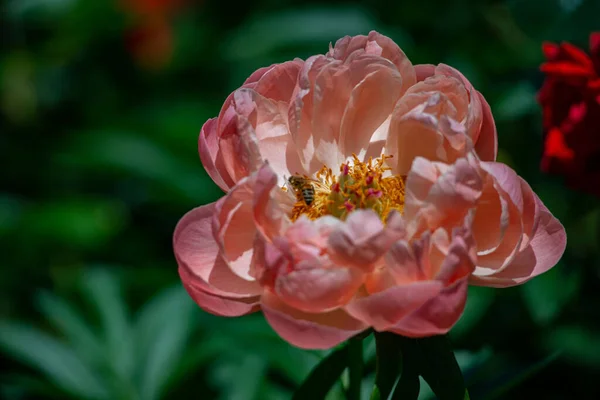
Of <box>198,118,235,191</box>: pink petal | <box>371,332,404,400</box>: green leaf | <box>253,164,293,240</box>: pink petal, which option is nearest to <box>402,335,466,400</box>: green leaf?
<box>371,332,404,400</box>: green leaf

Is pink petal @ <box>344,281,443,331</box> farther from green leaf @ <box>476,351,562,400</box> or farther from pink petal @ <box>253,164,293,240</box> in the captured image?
green leaf @ <box>476,351,562,400</box>

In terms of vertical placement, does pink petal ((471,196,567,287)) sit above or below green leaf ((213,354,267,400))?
above

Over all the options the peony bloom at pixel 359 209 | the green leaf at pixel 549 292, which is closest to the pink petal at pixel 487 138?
the peony bloom at pixel 359 209

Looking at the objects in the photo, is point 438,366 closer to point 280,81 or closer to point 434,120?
point 434,120

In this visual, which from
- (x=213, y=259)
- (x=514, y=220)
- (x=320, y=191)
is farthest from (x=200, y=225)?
(x=514, y=220)

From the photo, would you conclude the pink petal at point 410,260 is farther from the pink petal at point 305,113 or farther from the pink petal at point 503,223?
the pink petal at point 305,113

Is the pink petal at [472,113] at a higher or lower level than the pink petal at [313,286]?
higher
